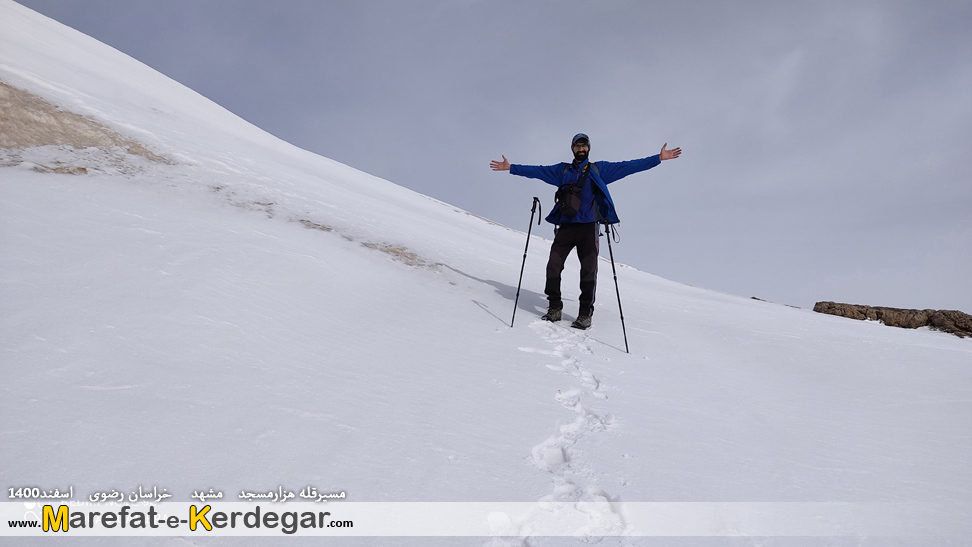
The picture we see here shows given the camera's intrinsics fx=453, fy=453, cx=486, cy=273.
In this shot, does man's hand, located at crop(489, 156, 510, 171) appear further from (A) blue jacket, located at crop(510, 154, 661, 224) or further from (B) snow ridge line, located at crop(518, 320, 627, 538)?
(B) snow ridge line, located at crop(518, 320, 627, 538)

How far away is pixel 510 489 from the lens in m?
2.08

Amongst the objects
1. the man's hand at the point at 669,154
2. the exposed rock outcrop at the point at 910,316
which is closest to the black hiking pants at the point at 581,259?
the man's hand at the point at 669,154

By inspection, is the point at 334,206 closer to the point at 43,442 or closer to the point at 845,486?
the point at 43,442

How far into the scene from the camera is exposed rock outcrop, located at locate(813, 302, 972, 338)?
9336 millimetres

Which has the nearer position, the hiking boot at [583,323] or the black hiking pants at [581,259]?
the hiking boot at [583,323]

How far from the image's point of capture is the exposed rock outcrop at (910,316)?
9.34 metres

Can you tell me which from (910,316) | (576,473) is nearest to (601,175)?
(576,473)

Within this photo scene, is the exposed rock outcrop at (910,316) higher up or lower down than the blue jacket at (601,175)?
lower down

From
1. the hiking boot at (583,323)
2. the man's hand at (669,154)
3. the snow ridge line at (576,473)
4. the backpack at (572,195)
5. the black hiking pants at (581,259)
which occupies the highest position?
the man's hand at (669,154)

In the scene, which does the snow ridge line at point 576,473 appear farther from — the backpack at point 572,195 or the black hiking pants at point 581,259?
the backpack at point 572,195

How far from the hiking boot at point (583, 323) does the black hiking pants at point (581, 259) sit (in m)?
0.06

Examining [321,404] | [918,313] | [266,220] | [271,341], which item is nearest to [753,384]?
[321,404]

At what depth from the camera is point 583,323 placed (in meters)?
5.44

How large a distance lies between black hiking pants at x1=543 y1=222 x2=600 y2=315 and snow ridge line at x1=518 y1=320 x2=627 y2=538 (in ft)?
5.76
